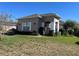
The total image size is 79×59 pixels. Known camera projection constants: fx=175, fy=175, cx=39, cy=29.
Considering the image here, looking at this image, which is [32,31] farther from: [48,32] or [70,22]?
[70,22]

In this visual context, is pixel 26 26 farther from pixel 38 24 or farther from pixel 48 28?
pixel 48 28

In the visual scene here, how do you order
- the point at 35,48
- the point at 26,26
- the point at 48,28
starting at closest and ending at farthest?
the point at 35,48, the point at 48,28, the point at 26,26

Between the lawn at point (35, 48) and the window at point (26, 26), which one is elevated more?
the window at point (26, 26)

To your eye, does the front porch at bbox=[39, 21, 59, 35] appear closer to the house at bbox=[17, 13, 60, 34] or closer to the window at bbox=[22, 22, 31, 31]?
the house at bbox=[17, 13, 60, 34]

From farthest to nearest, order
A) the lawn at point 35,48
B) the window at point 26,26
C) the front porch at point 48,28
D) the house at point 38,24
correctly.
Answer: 1. the window at point 26,26
2. the house at point 38,24
3. the front porch at point 48,28
4. the lawn at point 35,48

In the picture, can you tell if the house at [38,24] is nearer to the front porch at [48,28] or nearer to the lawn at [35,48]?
the front porch at [48,28]

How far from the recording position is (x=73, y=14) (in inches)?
588

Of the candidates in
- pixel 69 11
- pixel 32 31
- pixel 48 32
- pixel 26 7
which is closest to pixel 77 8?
pixel 69 11

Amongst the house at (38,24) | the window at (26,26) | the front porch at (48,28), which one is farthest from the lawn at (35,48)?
the window at (26,26)

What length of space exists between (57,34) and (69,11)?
4.51 metres

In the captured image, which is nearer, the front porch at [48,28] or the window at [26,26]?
the front porch at [48,28]

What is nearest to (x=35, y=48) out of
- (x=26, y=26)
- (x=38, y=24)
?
(x=38, y=24)

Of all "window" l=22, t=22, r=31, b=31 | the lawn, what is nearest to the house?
"window" l=22, t=22, r=31, b=31

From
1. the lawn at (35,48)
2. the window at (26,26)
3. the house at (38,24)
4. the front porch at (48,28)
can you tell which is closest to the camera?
the lawn at (35,48)
